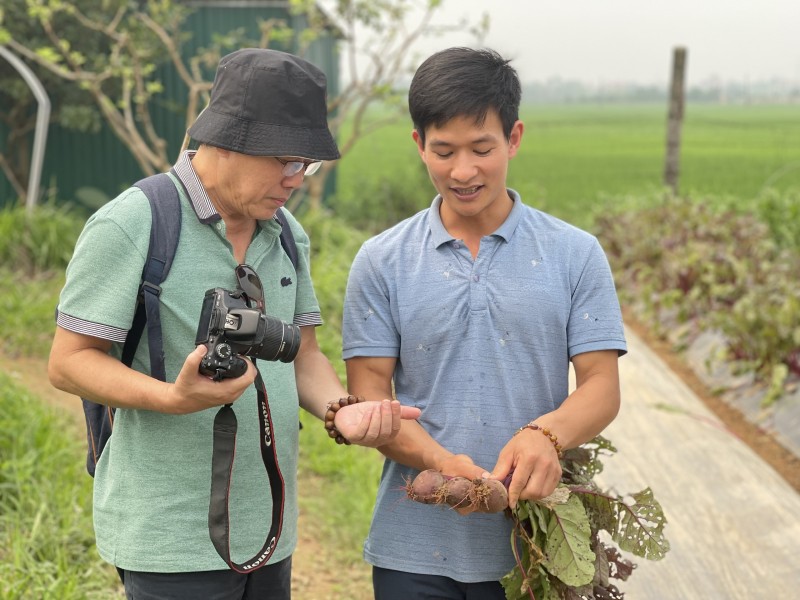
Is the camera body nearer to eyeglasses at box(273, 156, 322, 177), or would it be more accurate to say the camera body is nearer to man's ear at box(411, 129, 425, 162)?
eyeglasses at box(273, 156, 322, 177)

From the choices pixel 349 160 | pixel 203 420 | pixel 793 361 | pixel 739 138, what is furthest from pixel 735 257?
pixel 739 138

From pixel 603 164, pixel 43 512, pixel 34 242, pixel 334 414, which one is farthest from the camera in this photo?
pixel 603 164

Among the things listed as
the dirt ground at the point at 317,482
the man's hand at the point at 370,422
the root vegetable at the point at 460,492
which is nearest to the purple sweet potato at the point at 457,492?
Result: the root vegetable at the point at 460,492

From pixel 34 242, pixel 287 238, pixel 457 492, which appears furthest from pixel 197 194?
→ pixel 34 242

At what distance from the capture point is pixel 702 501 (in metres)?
4.57

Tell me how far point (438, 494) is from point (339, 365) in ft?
11.8

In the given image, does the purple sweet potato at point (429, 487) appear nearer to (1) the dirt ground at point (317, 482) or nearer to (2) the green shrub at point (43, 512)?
(2) the green shrub at point (43, 512)

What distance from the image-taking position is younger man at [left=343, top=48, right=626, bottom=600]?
245 centimetres

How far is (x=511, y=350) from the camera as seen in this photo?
98.0 inches

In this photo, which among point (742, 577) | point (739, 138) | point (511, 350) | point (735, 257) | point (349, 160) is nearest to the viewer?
point (511, 350)

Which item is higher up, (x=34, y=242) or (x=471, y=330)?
(x=471, y=330)

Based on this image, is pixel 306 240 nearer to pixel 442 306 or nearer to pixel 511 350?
pixel 442 306

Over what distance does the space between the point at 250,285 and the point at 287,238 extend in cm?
27

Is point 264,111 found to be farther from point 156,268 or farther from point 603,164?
point 603,164
